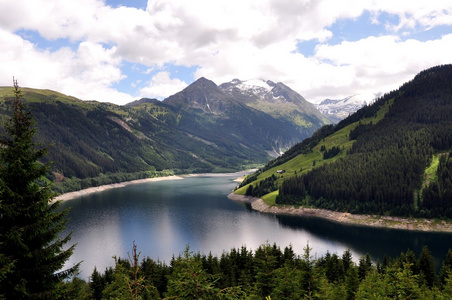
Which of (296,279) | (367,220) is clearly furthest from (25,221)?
(367,220)

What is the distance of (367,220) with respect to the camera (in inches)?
6093

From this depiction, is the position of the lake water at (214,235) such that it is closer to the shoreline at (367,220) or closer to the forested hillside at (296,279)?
the shoreline at (367,220)

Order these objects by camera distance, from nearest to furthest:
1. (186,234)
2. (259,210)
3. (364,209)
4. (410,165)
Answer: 1. (186,234)
2. (364,209)
3. (410,165)
4. (259,210)

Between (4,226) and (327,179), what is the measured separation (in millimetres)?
195374

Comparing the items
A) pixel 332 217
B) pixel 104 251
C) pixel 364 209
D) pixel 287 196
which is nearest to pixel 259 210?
pixel 287 196

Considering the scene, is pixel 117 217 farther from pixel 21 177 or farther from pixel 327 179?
pixel 21 177

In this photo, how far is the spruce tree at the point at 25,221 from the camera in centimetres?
1750

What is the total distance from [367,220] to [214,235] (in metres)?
77.6

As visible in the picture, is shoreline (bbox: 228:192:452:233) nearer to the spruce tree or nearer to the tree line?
the tree line

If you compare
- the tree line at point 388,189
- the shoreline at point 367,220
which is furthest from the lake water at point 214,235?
the tree line at point 388,189

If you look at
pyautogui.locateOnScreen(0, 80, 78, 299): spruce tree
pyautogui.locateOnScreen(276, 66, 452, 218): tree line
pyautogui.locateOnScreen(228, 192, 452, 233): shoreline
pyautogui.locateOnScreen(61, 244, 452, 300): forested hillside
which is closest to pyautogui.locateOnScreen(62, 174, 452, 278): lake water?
pyautogui.locateOnScreen(228, 192, 452, 233): shoreline

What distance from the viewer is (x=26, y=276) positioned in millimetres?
18188

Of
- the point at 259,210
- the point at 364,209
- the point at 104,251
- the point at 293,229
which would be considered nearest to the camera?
the point at 104,251

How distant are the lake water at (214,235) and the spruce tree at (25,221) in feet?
274
